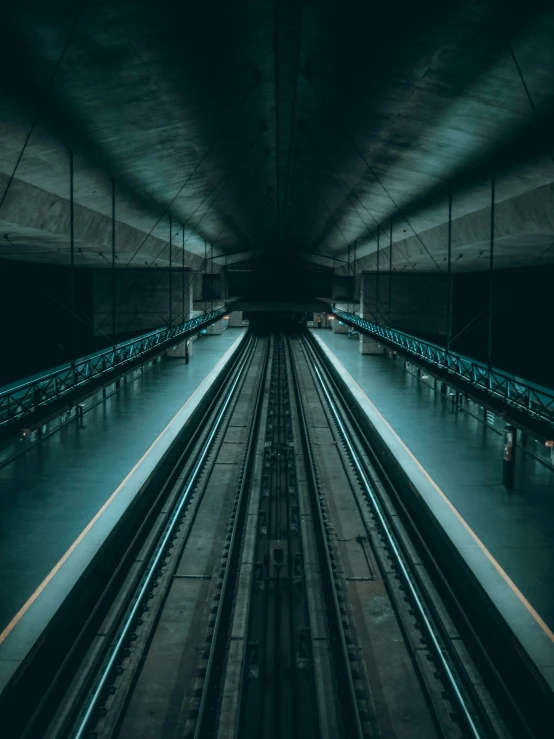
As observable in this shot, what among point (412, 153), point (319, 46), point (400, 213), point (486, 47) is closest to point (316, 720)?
point (486, 47)

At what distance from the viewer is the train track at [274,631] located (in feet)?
22.5

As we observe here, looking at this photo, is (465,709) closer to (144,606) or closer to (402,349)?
(144,606)

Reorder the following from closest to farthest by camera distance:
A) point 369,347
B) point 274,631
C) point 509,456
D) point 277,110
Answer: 1. point 274,631
2. point 277,110
3. point 509,456
4. point 369,347

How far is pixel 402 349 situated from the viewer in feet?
47.7

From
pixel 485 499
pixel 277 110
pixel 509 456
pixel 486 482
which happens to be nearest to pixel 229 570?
pixel 485 499

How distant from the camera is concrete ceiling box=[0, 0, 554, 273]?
22.6ft

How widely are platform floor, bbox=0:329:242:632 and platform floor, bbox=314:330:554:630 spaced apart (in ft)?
22.8

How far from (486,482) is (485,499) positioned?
1.08 metres

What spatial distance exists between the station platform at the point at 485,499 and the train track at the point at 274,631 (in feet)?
2.88

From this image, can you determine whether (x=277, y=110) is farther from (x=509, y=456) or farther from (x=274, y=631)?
(x=274, y=631)

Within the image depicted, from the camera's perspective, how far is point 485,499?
1188cm

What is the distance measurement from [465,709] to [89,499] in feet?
25.5

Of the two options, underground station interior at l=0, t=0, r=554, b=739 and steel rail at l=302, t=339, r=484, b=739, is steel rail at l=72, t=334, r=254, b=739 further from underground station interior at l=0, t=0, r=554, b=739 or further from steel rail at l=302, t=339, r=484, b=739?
steel rail at l=302, t=339, r=484, b=739

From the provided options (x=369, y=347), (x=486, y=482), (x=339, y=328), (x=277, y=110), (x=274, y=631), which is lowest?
(x=274, y=631)
